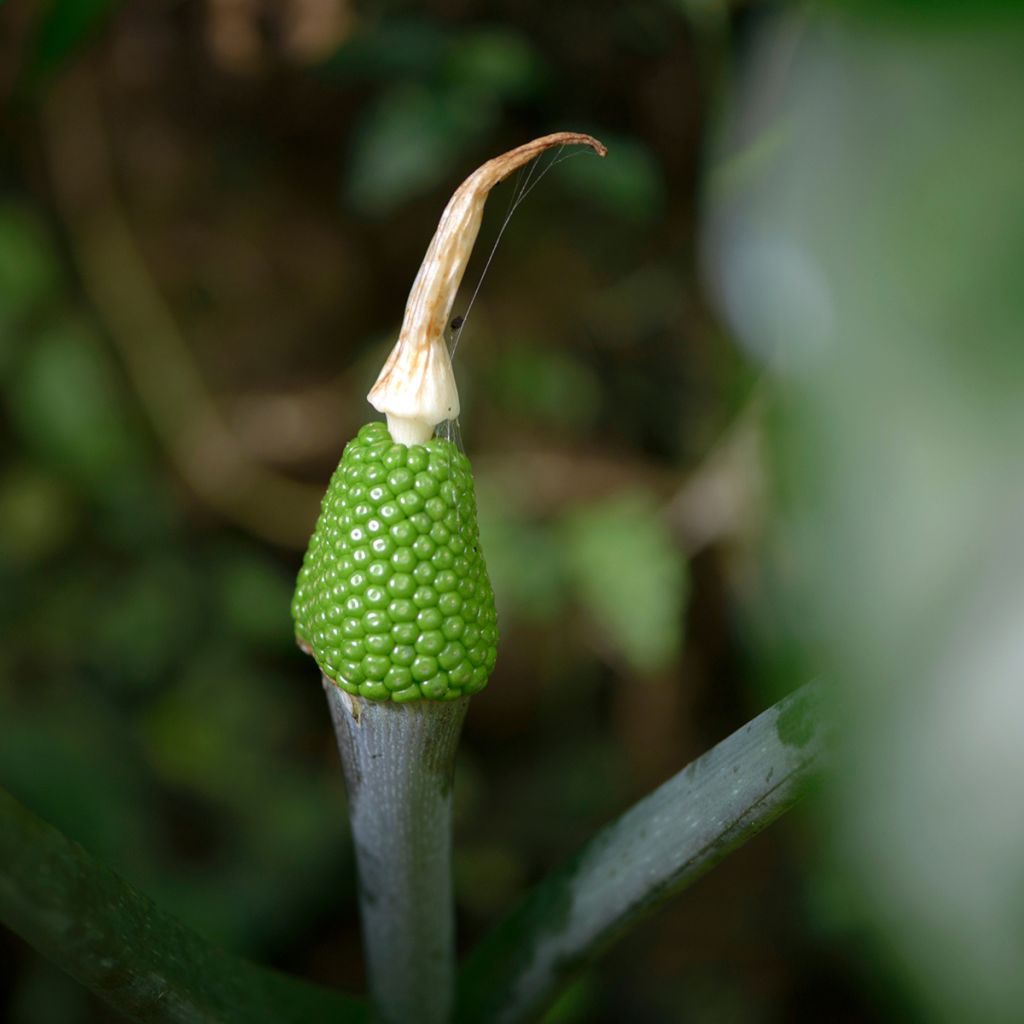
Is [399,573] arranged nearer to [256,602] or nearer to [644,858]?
[644,858]

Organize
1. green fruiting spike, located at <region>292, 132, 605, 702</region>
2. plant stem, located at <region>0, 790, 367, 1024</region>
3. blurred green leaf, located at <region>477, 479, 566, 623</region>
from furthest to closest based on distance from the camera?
blurred green leaf, located at <region>477, 479, 566, 623</region> → green fruiting spike, located at <region>292, 132, 605, 702</region> → plant stem, located at <region>0, 790, 367, 1024</region>

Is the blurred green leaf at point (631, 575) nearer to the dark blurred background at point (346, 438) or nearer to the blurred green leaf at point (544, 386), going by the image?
the dark blurred background at point (346, 438)

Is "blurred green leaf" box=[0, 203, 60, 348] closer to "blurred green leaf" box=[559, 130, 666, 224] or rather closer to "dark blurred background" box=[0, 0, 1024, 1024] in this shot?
"dark blurred background" box=[0, 0, 1024, 1024]

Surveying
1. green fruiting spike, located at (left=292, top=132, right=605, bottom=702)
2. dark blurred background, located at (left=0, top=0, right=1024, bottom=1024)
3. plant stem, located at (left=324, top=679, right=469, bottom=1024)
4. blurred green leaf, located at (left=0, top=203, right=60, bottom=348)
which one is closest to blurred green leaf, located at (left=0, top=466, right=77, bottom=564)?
dark blurred background, located at (left=0, top=0, right=1024, bottom=1024)

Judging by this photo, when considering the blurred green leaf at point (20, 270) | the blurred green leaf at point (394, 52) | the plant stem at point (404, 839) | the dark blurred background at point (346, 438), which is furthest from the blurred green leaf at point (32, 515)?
the plant stem at point (404, 839)

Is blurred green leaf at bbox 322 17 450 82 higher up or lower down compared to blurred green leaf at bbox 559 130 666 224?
higher up

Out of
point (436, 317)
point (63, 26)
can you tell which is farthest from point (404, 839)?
point (63, 26)
